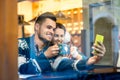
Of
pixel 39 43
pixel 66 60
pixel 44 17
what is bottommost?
pixel 66 60

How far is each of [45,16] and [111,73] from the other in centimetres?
62

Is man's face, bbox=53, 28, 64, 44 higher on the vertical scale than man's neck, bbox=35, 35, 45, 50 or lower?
higher

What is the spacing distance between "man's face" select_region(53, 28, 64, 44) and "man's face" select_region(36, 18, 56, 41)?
28mm

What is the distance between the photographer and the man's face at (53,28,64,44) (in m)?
1.48

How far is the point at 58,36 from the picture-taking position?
1.49 metres

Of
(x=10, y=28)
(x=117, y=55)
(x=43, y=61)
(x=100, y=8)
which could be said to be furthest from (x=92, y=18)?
(x=10, y=28)

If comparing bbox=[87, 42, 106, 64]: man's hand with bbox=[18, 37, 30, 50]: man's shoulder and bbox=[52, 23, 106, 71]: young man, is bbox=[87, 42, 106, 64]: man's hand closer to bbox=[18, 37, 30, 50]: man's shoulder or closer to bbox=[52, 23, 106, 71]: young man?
bbox=[52, 23, 106, 71]: young man

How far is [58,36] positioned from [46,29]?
0.10 metres

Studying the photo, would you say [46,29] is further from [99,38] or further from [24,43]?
[99,38]

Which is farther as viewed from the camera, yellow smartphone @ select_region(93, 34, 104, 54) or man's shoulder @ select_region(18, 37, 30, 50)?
yellow smartphone @ select_region(93, 34, 104, 54)

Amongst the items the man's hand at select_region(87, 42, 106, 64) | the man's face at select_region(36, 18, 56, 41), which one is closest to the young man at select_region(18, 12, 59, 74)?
the man's face at select_region(36, 18, 56, 41)

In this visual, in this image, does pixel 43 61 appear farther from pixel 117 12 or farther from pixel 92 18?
pixel 117 12

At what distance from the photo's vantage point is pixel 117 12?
162 centimetres

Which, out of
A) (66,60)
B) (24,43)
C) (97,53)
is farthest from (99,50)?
(24,43)
